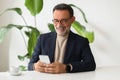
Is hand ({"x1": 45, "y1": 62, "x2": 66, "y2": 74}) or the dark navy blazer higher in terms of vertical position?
the dark navy blazer

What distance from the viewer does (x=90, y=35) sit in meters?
3.04

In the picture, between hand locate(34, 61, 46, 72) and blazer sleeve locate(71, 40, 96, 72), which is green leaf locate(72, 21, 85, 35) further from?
hand locate(34, 61, 46, 72)

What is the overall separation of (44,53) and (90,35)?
1.01m

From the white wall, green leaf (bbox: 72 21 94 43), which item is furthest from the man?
the white wall

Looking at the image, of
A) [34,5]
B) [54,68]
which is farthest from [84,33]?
[54,68]

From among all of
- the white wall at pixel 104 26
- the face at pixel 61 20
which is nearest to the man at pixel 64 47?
the face at pixel 61 20

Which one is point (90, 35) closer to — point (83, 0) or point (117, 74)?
point (83, 0)

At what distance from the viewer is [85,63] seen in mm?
2082

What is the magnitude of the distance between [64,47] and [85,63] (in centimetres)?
24

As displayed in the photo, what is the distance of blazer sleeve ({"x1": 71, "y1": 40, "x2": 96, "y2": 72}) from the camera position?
6.66 feet

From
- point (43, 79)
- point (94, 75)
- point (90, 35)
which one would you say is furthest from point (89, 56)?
point (90, 35)

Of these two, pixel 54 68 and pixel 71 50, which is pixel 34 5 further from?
Answer: pixel 54 68

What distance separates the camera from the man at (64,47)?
2.04 m

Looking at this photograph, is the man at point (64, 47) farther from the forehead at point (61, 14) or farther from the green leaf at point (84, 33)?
the green leaf at point (84, 33)
